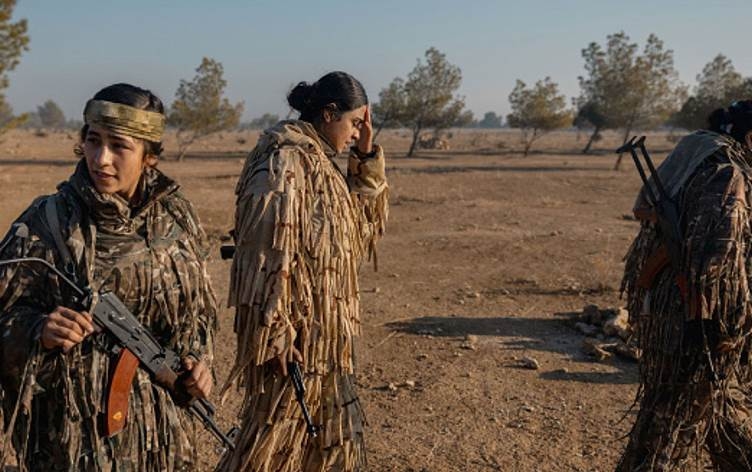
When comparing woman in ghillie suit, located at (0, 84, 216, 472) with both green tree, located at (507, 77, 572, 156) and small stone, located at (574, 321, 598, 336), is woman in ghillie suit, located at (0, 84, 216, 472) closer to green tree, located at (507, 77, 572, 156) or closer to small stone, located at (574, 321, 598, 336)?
small stone, located at (574, 321, 598, 336)

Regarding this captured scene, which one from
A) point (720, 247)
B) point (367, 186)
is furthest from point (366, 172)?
point (720, 247)

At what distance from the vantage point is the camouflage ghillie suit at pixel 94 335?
75.3 inches

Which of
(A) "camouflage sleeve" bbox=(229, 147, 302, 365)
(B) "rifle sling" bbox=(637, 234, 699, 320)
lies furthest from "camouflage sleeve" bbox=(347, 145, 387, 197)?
(B) "rifle sling" bbox=(637, 234, 699, 320)

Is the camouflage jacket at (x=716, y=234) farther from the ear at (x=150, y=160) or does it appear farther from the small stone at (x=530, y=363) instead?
the small stone at (x=530, y=363)

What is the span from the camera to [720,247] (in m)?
2.78

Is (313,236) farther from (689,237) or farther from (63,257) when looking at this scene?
(689,237)

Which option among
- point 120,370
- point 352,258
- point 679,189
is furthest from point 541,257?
point 120,370

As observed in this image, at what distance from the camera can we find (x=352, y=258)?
2.56 metres

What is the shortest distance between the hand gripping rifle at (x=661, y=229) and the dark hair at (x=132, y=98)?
2.07m

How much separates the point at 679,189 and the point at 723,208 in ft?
0.91

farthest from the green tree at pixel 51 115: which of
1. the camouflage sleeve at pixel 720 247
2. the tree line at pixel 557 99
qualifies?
the camouflage sleeve at pixel 720 247

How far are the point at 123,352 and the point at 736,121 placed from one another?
9.10 feet

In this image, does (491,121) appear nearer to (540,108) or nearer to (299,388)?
(540,108)

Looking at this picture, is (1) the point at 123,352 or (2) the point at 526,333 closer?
(1) the point at 123,352
